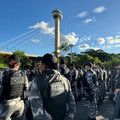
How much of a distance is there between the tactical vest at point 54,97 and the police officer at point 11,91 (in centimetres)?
176

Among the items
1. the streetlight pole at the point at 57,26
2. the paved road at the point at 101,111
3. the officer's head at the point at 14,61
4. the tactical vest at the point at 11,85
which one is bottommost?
the paved road at the point at 101,111

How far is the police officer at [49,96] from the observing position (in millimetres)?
3891

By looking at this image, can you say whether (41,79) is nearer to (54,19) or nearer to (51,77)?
(51,77)

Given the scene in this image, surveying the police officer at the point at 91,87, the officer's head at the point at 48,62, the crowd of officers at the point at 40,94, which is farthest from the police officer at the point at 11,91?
the police officer at the point at 91,87

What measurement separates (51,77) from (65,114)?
51 centimetres

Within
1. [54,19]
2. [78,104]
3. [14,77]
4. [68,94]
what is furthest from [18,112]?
[54,19]

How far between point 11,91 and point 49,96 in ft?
6.13

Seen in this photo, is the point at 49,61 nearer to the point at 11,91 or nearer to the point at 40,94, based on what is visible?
the point at 40,94

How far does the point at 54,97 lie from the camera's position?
4.03 meters

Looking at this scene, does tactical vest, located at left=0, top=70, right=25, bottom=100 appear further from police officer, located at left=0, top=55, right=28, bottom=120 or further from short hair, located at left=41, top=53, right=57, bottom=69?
short hair, located at left=41, top=53, right=57, bottom=69

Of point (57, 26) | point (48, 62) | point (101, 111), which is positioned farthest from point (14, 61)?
point (57, 26)

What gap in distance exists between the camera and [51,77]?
161 inches

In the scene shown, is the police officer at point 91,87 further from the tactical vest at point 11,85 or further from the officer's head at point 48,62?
the officer's head at point 48,62

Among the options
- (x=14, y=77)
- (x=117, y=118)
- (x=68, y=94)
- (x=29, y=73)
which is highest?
(x=29, y=73)
